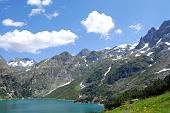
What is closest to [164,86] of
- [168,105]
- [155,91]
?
[155,91]

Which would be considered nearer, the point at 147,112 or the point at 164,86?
the point at 147,112

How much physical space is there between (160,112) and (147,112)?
1370mm

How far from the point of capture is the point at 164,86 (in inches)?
3127

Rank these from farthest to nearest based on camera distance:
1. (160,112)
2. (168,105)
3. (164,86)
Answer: (164,86), (168,105), (160,112)

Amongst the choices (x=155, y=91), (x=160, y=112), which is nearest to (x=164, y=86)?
(x=155, y=91)

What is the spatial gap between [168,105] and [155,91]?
38006 millimetres

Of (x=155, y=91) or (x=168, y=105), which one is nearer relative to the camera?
(x=168, y=105)

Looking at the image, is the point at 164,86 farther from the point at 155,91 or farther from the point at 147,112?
the point at 147,112

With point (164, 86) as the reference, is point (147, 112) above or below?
below

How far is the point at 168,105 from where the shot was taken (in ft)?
149

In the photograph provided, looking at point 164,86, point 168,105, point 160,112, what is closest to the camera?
point 160,112

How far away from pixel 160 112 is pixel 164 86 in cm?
4185

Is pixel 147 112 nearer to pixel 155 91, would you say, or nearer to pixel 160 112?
pixel 160 112

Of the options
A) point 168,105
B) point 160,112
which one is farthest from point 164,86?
point 160,112
